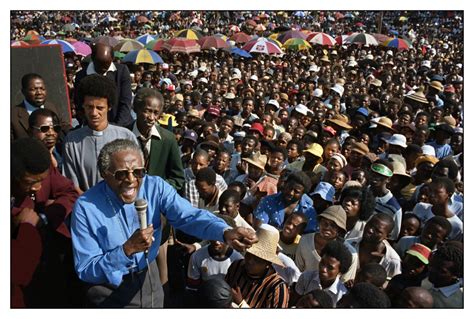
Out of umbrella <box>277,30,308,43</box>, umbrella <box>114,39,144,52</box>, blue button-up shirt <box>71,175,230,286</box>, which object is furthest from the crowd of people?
umbrella <box>277,30,308,43</box>

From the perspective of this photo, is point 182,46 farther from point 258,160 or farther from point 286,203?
point 286,203

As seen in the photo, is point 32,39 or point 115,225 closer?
point 115,225

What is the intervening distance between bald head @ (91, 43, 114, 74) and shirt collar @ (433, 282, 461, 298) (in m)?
2.70

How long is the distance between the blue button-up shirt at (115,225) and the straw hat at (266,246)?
86 centimetres

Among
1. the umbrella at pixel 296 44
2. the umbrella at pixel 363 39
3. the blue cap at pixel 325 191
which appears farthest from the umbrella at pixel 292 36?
the blue cap at pixel 325 191

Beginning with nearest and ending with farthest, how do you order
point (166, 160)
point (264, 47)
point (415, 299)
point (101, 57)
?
point (415, 299) → point (166, 160) → point (101, 57) → point (264, 47)

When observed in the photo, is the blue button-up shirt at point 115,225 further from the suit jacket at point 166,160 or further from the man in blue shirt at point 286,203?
the man in blue shirt at point 286,203

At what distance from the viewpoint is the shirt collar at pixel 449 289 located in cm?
339

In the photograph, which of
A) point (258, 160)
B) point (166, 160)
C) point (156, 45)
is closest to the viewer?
point (166, 160)

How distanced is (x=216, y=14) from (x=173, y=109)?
862 inches

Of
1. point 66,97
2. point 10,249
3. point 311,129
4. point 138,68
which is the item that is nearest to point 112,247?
point 10,249

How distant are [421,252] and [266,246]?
114 centimetres

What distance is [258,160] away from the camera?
5871 mm

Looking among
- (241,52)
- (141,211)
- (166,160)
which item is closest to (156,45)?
(241,52)
